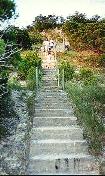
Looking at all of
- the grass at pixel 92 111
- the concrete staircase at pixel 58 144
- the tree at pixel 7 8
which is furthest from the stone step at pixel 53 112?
the tree at pixel 7 8

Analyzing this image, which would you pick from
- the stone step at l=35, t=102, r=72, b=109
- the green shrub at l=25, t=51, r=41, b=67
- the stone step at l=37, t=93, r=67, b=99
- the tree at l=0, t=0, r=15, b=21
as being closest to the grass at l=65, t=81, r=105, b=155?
the stone step at l=35, t=102, r=72, b=109

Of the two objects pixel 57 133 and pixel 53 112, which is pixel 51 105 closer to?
pixel 53 112

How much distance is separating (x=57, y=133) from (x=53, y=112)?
6.59 ft

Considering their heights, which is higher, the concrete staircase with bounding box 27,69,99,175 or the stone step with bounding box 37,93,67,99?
the stone step with bounding box 37,93,67,99

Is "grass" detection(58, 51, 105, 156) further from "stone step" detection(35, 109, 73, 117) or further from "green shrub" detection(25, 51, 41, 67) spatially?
"green shrub" detection(25, 51, 41, 67)

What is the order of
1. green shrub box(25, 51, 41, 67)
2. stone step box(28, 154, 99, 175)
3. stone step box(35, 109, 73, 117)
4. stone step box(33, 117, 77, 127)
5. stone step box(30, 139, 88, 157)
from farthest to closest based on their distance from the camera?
green shrub box(25, 51, 41, 67)
stone step box(35, 109, 73, 117)
stone step box(33, 117, 77, 127)
stone step box(30, 139, 88, 157)
stone step box(28, 154, 99, 175)

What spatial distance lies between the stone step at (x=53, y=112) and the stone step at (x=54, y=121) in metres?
0.50

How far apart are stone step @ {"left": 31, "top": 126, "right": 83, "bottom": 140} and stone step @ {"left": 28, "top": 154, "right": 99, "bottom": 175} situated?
132 cm

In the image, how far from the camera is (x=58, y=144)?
893 centimetres

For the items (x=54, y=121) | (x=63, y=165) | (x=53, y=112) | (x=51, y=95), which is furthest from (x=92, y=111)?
(x=51, y=95)

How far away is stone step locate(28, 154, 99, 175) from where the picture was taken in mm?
7887

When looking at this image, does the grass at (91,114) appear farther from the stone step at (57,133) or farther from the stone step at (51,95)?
the stone step at (51,95)

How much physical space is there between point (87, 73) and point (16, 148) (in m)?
11.0

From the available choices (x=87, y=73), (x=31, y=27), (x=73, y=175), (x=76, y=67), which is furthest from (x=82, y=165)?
(x=31, y=27)
